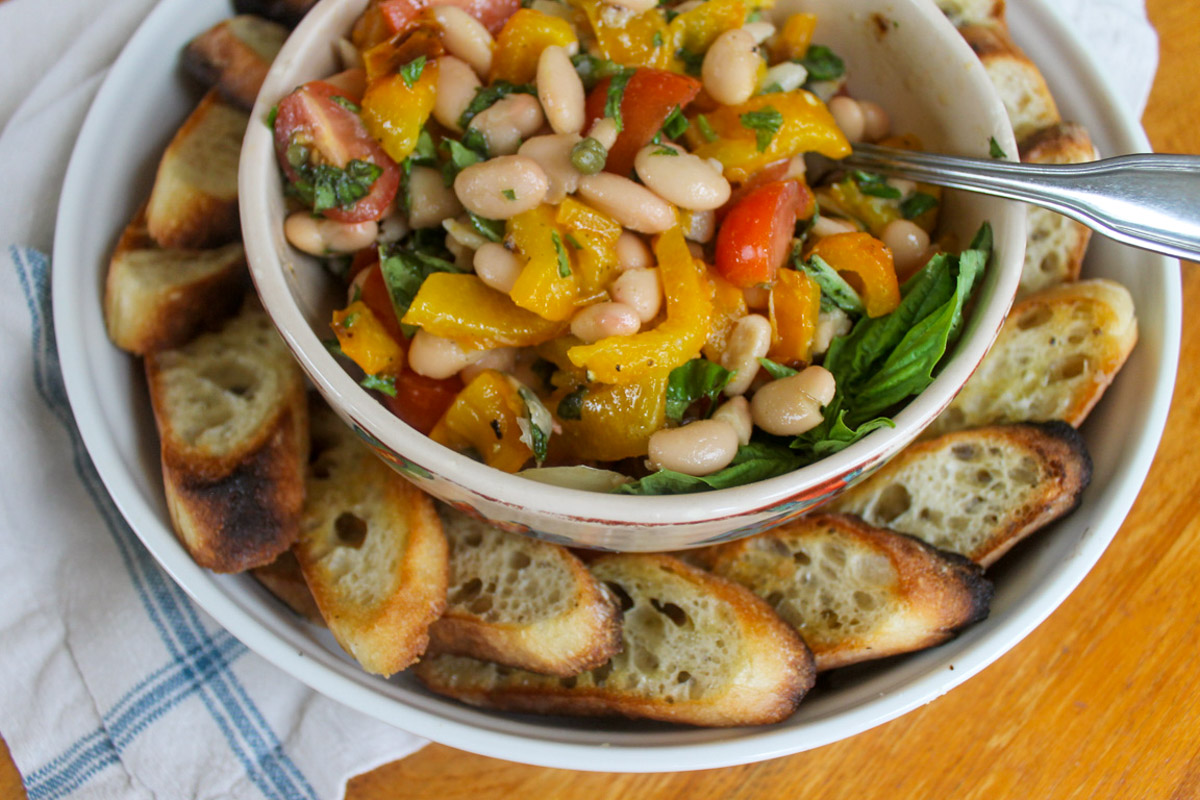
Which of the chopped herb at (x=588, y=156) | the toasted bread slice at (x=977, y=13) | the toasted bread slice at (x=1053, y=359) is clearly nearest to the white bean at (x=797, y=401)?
the chopped herb at (x=588, y=156)

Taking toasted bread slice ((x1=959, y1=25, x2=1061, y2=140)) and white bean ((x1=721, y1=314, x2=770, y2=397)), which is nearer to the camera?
white bean ((x1=721, y1=314, x2=770, y2=397))

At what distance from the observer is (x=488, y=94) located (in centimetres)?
172

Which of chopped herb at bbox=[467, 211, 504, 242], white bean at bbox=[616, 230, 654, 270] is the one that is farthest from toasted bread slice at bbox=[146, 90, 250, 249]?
white bean at bbox=[616, 230, 654, 270]

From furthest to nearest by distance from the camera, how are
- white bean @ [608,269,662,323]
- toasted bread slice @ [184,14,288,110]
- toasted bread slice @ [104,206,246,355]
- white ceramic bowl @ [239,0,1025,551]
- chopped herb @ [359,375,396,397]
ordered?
toasted bread slice @ [184,14,288,110] → toasted bread slice @ [104,206,246,355] → chopped herb @ [359,375,396,397] → white bean @ [608,269,662,323] → white ceramic bowl @ [239,0,1025,551]

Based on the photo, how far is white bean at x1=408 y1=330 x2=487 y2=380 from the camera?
1.55 m

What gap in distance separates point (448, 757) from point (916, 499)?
3.49 feet

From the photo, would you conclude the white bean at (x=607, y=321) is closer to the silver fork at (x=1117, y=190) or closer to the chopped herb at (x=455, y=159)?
the chopped herb at (x=455, y=159)

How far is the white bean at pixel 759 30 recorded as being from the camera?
1757 mm

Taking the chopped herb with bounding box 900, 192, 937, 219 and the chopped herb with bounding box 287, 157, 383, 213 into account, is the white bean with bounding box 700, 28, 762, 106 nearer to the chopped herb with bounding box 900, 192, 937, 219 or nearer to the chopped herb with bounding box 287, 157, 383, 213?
the chopped herb with bounding box 900, 192, 937, 219

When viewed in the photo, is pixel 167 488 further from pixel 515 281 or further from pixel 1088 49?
pixel 1088 49

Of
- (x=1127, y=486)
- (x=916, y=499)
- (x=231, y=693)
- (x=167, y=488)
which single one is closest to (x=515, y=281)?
(x=167, y=488)

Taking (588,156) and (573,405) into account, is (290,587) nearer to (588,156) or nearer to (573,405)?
(573,405)

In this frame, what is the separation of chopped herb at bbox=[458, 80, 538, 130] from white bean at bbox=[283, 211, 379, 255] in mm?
247

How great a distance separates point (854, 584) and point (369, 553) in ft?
3.06
